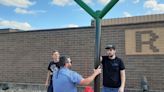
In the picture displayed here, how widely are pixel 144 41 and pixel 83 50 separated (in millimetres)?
2944

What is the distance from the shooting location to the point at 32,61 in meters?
18.2

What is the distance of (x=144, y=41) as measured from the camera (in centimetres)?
1446

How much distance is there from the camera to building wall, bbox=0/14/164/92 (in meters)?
14.2

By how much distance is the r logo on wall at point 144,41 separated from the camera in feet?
46.1

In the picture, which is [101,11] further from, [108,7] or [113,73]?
[113,73]

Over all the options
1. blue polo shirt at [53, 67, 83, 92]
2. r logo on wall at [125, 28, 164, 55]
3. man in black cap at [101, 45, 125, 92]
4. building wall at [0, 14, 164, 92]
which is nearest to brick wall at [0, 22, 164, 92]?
building wall at [0, 14, 164, 92]

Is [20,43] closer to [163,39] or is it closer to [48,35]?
[48,35]

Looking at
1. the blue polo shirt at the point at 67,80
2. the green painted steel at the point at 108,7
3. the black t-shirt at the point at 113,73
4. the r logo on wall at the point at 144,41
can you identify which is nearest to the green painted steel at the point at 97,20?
the green painted steel at the point at 108,7

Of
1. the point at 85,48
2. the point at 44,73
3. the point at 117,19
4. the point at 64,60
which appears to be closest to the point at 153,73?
the point at 85,48

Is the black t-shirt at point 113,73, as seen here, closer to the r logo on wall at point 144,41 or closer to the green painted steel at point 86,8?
the green painted steel at point 86,8

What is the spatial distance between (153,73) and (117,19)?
7.12m

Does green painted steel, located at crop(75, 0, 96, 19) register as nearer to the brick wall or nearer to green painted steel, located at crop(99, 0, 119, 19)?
green painted steel, located at crop(99, 0, 119, 19)

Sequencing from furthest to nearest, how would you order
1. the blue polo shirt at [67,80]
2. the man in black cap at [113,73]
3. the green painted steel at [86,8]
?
the man in black cap at [113,73]
the blue polo shirt at [67,80]
the green painted steel at [86,8]

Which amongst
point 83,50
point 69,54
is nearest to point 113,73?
point 83,50
